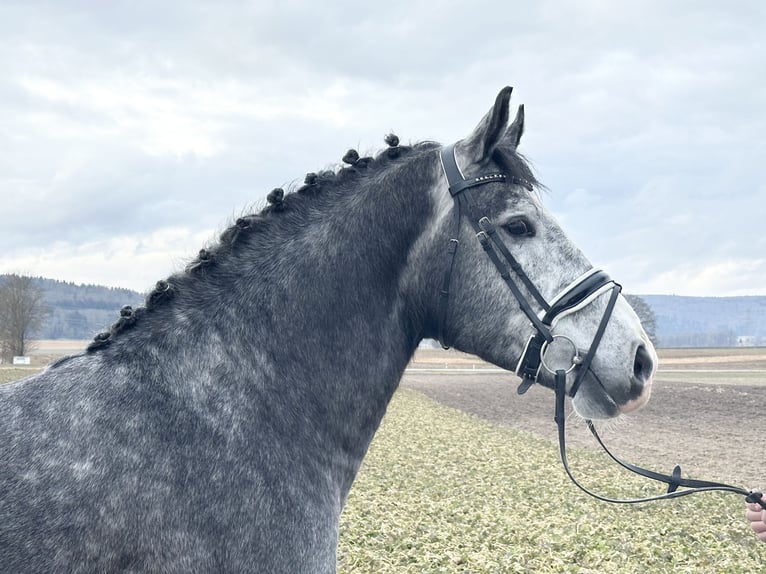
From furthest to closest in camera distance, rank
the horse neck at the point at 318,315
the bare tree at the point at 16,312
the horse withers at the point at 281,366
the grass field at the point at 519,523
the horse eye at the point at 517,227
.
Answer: the bare tree at the point at 16,312 < the grass field at the point at 519,523 < the horse eye at the point at 517,227 < the horse neck at the point at 318,315 < the horse withers at the point at 281,366

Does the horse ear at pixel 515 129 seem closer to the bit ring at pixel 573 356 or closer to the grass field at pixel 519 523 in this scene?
the bit ring at pixel 573 356

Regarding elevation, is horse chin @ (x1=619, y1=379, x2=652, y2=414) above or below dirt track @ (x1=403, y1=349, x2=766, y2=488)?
above

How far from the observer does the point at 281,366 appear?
2.89 meters

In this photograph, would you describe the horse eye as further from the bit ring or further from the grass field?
the grass field

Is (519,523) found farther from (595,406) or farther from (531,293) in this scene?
(531,293)

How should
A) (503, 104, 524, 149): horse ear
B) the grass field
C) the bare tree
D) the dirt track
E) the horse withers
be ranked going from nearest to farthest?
1. the horse withers
2. (503, 104, 524, 149): horse ear
3. the grass field
4. the dirt track
5. the bare tree

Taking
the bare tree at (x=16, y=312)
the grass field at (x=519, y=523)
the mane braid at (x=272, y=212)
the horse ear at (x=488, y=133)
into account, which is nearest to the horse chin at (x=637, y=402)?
the mane braid at (x=272, y=212)

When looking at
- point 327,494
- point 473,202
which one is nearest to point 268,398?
point 327,494

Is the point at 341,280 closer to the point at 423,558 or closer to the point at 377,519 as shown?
the point at 423,558

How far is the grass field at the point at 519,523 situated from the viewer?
29.9ft

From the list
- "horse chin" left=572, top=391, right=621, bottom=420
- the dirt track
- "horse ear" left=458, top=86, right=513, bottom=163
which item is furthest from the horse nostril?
"horse ear" left=458, top=86, right=513, bottom=163

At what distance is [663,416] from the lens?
2830 cm

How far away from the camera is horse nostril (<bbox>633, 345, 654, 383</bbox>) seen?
9.61 feet

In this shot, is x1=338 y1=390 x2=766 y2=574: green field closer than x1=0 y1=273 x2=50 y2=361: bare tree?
Yes
